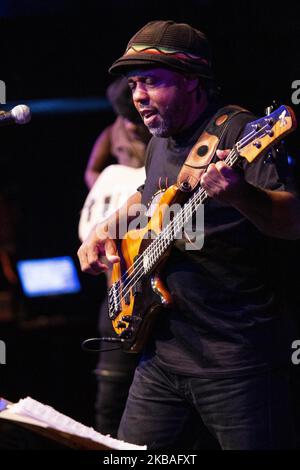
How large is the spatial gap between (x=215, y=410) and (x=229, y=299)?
0.45 metres

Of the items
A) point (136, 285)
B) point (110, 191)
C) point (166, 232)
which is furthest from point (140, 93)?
point (110, 191)

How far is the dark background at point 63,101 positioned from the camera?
17.4ft

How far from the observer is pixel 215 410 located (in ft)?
10.7

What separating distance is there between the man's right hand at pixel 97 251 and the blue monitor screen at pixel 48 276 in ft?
12.1

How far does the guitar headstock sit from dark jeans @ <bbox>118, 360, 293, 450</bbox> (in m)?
0.89

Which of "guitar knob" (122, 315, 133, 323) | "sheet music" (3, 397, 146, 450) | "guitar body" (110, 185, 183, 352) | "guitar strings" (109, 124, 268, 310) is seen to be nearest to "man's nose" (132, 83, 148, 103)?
"guitar body" (110, 185, 183, 352)

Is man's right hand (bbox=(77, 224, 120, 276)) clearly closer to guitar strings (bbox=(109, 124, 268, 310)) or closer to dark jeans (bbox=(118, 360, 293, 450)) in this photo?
guitar strings (bbox=(109, 124, 268, 310))

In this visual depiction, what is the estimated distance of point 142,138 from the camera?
5371 mm

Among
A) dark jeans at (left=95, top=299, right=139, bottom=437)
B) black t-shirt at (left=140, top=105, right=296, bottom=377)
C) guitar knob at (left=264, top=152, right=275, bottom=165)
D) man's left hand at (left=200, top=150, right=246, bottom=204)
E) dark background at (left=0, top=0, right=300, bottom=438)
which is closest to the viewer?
man's left hand at (left=200, top=150, right=246, bottom=204)

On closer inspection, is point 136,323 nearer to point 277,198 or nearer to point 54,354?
point 277,198

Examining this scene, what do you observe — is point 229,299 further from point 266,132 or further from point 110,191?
point 110,191

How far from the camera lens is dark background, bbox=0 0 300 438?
5.32 meters

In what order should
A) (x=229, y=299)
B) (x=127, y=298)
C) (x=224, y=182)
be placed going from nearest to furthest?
(x=224, y=182) → (x=229, y=299) → (x=127, y=298)

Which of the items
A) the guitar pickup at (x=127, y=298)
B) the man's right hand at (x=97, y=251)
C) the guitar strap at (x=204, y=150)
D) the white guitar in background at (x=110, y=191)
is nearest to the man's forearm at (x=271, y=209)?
the guitar strap at (x=204, y=150)
